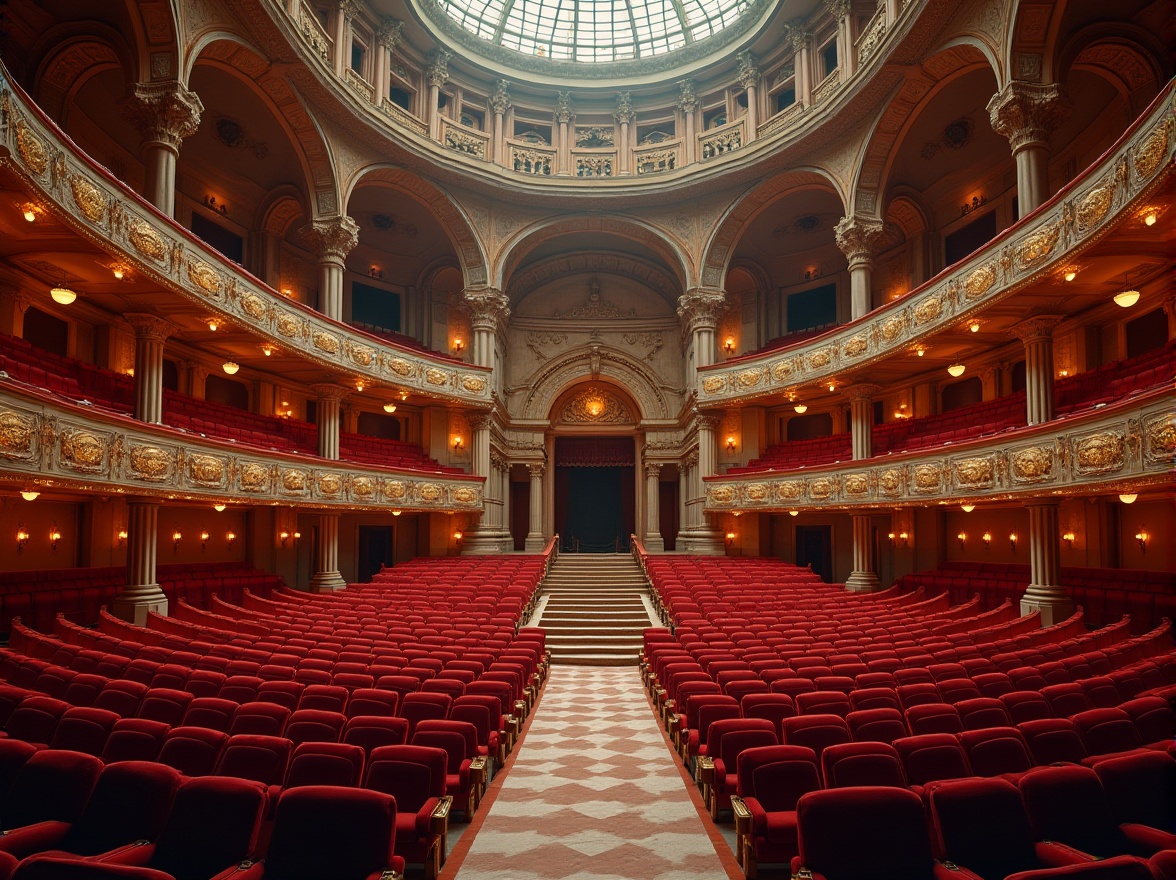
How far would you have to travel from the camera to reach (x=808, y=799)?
3262mm

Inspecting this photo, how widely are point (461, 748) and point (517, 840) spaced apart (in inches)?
29.7

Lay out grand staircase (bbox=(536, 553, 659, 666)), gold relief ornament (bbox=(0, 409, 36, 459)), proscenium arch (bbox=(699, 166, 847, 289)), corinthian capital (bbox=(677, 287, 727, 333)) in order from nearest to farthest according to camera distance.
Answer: gold relief ornament (bbox=(0, 409, 36, 459)) → grand staircase (bbox=(536, 553, 659, 666)) → proscenium arch (bbox=(699, 166, 847, 289)) → corinthian capital (bbox=(677, 287, 727, 333))

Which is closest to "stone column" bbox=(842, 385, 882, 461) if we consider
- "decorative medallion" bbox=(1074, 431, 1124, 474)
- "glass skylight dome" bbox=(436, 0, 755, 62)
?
"decorative medallion" bbox=(1074, 431, 1124, 474)

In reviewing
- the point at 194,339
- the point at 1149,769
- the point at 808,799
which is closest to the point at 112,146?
the point at 194,339

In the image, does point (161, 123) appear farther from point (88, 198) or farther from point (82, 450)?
point (82, 450)

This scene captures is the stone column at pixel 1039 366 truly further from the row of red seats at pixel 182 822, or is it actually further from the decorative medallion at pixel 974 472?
the row of red seats at pixel 182 822

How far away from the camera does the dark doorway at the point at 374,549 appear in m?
21.7

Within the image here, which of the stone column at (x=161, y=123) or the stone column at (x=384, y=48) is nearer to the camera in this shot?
the stone column at (x=161, y=123)

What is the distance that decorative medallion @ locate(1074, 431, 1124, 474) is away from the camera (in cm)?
916

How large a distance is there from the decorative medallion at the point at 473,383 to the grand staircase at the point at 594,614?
20.1 ft

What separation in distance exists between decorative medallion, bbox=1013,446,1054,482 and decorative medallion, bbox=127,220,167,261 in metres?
14.8

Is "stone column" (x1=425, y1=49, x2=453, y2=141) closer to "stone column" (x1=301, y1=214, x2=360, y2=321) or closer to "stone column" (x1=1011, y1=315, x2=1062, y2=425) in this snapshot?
"stone column" (x1=301, y1=214, x2=360, y2=321)

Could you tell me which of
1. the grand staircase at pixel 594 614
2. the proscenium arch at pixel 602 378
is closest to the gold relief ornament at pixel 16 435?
the grand staircase at pixel 594 614

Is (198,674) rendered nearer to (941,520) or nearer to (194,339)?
(194,339)
